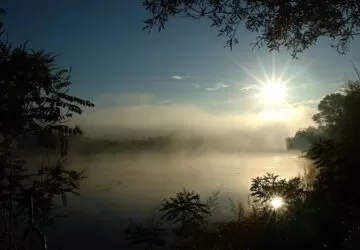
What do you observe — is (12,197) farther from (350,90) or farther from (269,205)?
(350,90)

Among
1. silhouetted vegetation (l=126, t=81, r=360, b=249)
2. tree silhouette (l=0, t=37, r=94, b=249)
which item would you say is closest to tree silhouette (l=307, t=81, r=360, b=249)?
silhouetted vegetation (l=126, t=81, r=360, b=249)

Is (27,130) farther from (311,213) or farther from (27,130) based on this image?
(311,213)

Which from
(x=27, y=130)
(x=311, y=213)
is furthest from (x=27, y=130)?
(x=311, y=213)

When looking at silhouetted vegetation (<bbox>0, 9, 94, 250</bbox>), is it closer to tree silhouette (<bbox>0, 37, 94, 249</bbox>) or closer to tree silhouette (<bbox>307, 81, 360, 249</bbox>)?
tree silhouette (<bbox>0, 37, 94, 249</bbox>)

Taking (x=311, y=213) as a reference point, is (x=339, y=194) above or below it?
above

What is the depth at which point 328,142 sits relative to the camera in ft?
35.4

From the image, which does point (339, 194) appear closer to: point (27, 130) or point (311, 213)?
point (311, 213)

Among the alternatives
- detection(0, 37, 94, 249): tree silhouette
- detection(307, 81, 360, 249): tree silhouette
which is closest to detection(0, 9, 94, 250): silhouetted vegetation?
detection(0, 37, 94, 249): tree silhouette

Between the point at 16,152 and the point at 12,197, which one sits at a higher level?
the point at 16,152

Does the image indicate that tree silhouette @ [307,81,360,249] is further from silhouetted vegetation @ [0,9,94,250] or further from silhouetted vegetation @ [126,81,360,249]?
silhouetted vegetation @ [0,9,94,250]

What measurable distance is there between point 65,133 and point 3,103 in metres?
1.83

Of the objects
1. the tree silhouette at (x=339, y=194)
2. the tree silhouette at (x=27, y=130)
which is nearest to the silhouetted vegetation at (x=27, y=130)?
the tree silhouette at (x=27, y=130)

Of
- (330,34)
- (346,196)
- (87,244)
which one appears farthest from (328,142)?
(87,244)

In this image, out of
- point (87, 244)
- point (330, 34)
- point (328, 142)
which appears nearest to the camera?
point (330, 34)
